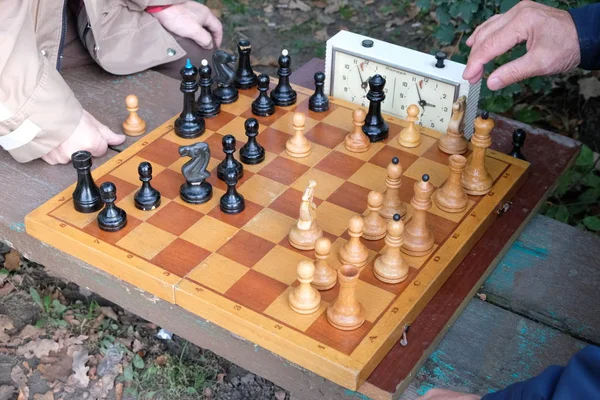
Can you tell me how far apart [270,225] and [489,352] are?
2.28 ft

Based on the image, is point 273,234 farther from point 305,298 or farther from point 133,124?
point 133,124

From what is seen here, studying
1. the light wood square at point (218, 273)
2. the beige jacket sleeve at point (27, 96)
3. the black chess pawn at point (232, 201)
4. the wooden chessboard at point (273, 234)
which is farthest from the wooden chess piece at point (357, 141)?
the beige jacket sleeve at point (27, 96)

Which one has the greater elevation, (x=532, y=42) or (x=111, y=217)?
(x=532, y=42)

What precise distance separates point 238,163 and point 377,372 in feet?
2.84

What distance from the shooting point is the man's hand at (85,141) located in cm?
258

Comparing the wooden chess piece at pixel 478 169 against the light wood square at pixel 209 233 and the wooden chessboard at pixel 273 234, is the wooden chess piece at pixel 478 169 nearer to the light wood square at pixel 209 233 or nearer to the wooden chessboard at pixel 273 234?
the wooden chessboard at pixel 273 234

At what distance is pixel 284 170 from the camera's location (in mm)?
2502

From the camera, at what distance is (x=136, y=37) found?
3.20 m

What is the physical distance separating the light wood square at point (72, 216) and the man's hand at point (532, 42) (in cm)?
124

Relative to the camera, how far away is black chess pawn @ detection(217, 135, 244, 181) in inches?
92.8

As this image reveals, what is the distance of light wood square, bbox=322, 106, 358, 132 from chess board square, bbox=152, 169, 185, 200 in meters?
0.60

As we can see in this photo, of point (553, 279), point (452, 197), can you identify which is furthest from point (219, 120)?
point (553, 279)

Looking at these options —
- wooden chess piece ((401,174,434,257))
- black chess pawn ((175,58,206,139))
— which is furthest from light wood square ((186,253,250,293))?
black chess pawn ((175,58,206,139))

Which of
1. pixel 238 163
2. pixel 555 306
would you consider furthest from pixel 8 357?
pixel 555 306
